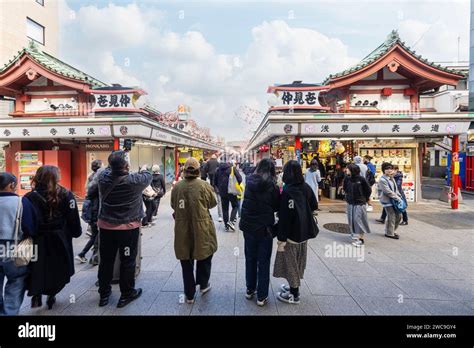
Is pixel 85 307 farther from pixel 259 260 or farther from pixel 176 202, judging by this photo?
pixel 259 260

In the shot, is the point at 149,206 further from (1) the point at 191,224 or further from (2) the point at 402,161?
(2) the point at 402,161

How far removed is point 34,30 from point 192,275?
2571cm

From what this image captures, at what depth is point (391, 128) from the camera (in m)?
9.89

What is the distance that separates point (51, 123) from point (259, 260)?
1053 centimetres

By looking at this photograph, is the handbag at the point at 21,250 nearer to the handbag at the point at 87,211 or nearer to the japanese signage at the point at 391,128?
the handbag at the point at 87,211

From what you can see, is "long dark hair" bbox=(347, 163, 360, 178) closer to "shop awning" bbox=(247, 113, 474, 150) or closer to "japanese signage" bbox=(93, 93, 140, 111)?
"shop awning" bbox=(247, 113, 474, 150)

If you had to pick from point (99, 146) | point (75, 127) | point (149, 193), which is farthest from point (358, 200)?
point (99, 146)

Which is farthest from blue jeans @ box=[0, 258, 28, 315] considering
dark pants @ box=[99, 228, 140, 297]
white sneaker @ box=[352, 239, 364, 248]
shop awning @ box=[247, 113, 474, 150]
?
shop awning @ box=[247, 113, 474, 150]

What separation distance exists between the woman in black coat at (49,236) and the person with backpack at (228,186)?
4.36m

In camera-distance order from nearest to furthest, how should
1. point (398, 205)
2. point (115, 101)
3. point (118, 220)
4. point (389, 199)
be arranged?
point (118, 220) → point (398, 205) → point (389, 199) → point (115, 101)

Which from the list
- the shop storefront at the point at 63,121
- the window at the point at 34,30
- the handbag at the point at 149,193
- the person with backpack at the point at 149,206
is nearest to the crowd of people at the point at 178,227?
the handbag at the point at 149,193

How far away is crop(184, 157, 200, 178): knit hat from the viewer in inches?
146

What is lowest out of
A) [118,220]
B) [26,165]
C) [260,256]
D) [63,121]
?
[260,256]
